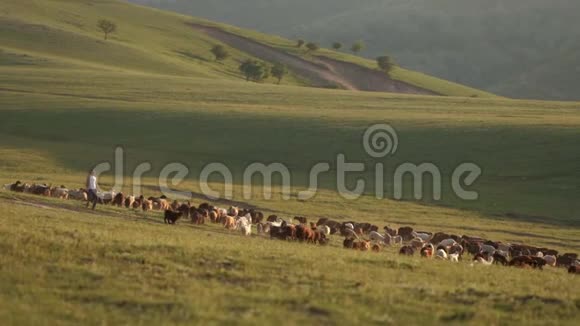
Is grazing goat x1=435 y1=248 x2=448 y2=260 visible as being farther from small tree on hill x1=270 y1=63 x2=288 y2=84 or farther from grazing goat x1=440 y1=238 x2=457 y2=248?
small tree on hill x1=270 y1=63 x2=288 y2=84

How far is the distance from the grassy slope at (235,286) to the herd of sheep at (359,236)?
186 inches

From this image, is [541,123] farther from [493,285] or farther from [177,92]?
[493,285]

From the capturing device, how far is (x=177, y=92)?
243ft

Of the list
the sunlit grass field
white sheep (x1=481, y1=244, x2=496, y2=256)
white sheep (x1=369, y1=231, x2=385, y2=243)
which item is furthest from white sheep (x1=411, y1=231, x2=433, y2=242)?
the sunlit grass field

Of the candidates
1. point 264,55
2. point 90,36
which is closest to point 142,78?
point 90,36

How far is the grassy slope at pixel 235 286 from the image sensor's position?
1073 centimetres

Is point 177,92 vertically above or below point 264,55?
below

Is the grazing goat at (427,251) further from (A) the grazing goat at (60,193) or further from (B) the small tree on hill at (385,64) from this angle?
(B) the small tree on hill at (385,64)

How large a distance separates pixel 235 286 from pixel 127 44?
106115mm

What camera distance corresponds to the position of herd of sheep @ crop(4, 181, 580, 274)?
2223 centimetres

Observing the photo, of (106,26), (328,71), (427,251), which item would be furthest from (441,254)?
(328,71)

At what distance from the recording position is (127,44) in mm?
114312

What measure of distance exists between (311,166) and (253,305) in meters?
38.5

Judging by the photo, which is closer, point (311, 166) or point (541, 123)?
point (311, 166)
